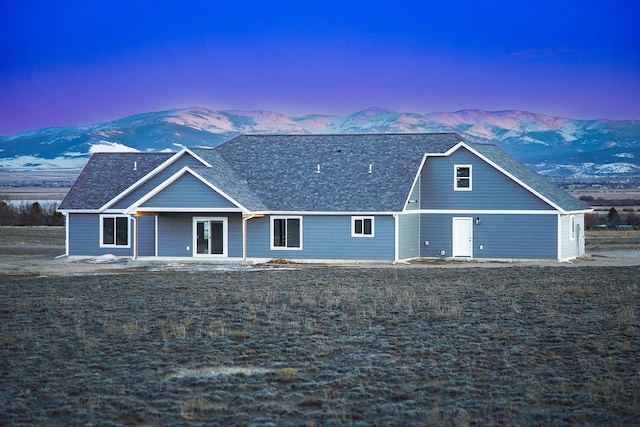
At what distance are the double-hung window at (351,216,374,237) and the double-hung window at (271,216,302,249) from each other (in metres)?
2.36

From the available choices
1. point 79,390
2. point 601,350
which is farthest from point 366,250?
point 79,390

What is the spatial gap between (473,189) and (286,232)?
8348 millimetres

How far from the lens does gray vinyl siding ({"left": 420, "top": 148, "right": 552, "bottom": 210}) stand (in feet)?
135

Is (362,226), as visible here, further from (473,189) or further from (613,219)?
(613,219)

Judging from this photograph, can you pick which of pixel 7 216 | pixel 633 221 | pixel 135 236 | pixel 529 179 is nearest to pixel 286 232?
pixel 135 236

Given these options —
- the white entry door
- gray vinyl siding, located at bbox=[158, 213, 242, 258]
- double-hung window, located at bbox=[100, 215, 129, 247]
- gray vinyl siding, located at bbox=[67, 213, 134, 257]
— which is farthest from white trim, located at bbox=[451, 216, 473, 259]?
gray vinyl siding, located at bbox=[67, 213, 134, 257]

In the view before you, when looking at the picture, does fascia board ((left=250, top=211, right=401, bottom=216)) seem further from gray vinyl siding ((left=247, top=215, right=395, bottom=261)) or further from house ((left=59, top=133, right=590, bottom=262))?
gray vinyl siding ((left=247, top=215, right=395, bottom=261))

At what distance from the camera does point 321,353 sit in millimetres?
17484

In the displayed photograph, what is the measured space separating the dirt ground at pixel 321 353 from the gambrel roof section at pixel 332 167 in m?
10.4

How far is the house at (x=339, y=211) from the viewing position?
4031 centimetres

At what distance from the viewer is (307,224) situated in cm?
4112

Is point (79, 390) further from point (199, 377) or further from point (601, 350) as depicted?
point (601, 350)

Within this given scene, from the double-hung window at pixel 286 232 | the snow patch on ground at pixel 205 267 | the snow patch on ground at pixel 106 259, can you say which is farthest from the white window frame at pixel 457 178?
the snow patch on ground at pixel 106 259

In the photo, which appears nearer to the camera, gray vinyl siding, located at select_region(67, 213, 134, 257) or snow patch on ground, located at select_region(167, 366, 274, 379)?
snow patch on ground, located at select_region(167, 366, 274, 379)
